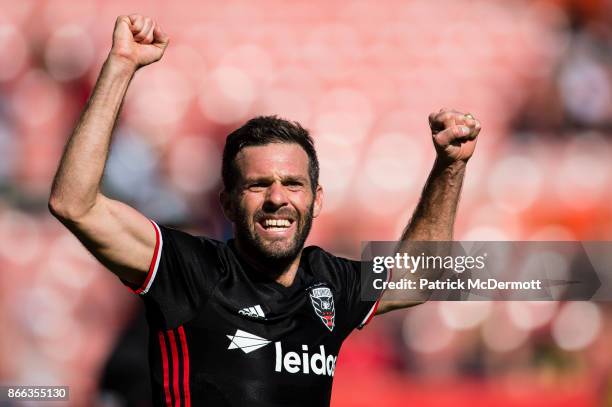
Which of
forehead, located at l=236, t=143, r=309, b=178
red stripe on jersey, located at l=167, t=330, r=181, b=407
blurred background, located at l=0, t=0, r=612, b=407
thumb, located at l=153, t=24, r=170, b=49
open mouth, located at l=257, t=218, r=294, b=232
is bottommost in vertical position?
red stripe on jersey, located at l=167, t=330, r=181, b=407

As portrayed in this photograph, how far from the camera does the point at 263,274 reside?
226cm

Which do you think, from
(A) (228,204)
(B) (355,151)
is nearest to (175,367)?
(A) (228,204)

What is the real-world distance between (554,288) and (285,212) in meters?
3.05

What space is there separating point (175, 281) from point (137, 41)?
62 centimetres

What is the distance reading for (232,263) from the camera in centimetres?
221

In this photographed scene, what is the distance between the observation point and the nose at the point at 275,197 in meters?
2.14

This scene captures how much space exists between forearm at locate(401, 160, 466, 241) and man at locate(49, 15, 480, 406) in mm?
129

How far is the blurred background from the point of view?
179 inches

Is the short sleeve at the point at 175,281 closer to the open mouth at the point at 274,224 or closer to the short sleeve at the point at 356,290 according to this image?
the open mouth at the point at 274,224

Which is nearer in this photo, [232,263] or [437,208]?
[232,263]

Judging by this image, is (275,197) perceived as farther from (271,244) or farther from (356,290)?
(356,290)

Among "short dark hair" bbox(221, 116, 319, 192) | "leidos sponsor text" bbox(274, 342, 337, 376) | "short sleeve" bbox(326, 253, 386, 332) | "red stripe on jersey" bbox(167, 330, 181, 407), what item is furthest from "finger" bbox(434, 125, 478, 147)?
"red stripe on jersey" bbox(167, 330, 181, 407)

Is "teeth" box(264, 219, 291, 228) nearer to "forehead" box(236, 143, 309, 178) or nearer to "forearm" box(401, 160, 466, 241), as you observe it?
"forehead" box(236, 143, 309, 178)

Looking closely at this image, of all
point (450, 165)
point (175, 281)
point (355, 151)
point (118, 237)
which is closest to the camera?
point (118, 237)
